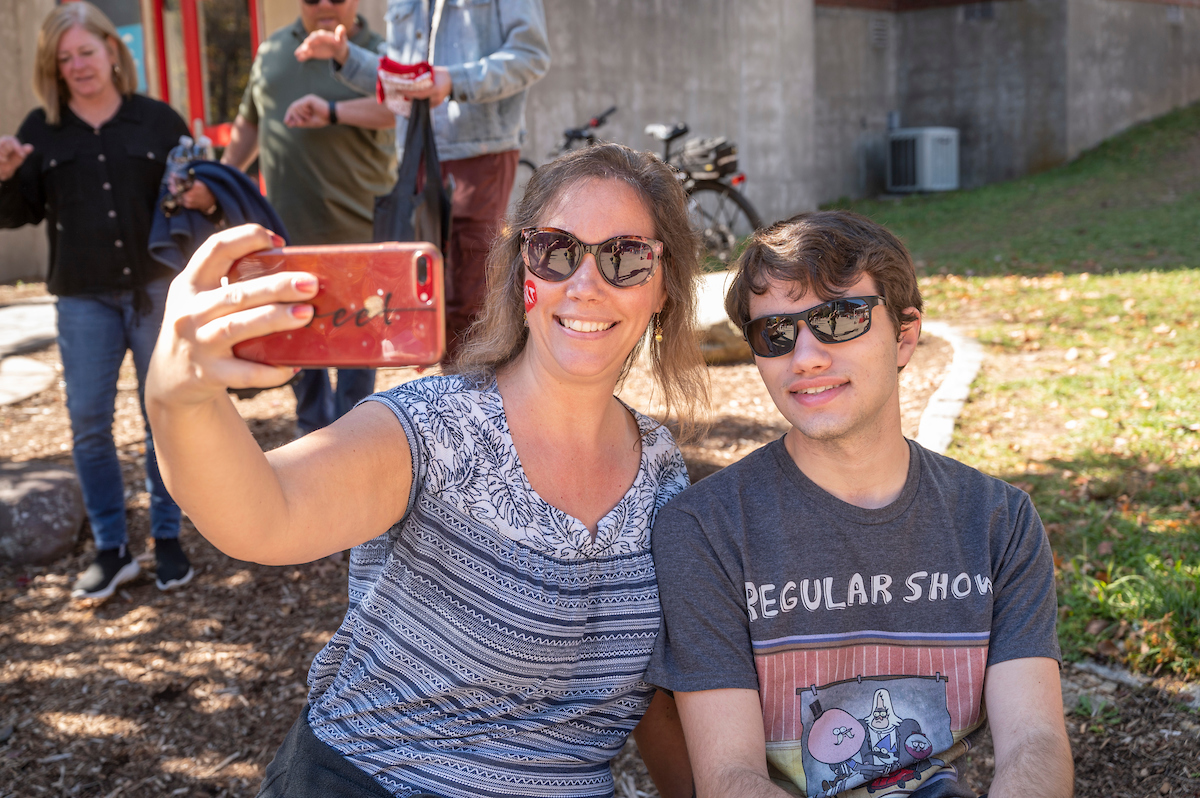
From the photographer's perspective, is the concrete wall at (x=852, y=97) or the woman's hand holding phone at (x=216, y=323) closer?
the woman's hand holding phone at (x=216, y=323)

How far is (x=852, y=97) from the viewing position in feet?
56.5

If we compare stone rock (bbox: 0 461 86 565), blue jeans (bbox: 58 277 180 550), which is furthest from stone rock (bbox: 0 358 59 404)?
blue jeans (bbox: 58 277 180 550)

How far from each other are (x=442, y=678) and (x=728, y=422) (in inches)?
152

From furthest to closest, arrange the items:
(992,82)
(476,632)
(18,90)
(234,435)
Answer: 1. (992,82)
2. (18,90)
3. (476,632)
4. (234,435)

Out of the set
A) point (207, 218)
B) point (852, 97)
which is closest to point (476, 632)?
point (207, 218)

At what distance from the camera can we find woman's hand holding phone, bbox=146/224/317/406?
1206 millimetres

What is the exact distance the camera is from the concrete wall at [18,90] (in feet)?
32.4

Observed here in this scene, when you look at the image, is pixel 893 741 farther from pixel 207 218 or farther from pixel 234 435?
pixel 207 218

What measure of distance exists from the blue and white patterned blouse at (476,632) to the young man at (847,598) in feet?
0.47

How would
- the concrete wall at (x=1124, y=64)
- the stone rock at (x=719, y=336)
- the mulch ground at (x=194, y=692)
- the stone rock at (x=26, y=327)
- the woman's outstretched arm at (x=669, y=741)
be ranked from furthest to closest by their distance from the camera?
the concrete wall at (x=1124, y=64), the stone rock at (x=26, y=327), the stone rock at (x=719, y=336), the mulch ground at (x=194, y=692), the woman's outstretched arm at (x=669, y=741)

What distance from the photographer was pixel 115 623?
3.98 metres

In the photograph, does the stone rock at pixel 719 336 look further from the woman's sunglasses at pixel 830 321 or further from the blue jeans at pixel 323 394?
the woman's sunglasses at pixel 830 321

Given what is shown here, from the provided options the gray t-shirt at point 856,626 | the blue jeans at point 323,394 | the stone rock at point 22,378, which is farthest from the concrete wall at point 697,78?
the gray t-shirt at point 856,626

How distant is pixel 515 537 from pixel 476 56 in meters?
2.51
